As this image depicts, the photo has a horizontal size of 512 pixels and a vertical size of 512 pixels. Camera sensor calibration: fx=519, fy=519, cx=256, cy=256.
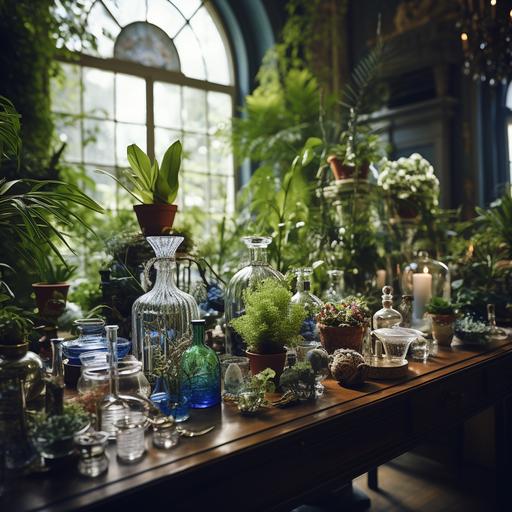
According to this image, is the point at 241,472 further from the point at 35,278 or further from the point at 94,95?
the point at 94,95

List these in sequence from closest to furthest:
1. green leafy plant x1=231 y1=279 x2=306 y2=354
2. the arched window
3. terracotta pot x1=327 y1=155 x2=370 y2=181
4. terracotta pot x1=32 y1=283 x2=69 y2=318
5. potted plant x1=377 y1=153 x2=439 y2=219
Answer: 1. green leafy plant x1=231 y1=279 x2=306 y2=354
2. terracotta pot x1=32 y1=283 x2=69 y2=318
3. terracotta pot x1=327 y1=155 x2=370 y2=181
4. potted plant x1=377 y1=153 x2=439 y2=219
5. the arched window

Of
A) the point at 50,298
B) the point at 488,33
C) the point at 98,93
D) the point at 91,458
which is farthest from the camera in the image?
the point at 98,93

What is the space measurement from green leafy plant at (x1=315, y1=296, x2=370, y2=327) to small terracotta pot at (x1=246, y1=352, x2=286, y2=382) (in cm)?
27

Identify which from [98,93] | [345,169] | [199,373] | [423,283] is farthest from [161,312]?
[98,93]

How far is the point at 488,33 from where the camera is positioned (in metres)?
2.80

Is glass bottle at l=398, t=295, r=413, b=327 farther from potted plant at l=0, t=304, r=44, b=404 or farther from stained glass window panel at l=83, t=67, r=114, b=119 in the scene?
stained glass window panel at l=83, t=67, r=114, b=119

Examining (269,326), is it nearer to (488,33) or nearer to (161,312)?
(161,312)

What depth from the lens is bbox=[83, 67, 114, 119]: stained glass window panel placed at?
12.6ft

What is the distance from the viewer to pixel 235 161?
4301mm

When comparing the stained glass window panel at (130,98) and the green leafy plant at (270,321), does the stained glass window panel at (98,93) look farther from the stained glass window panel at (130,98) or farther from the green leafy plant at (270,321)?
the green leafy plant at (270,321)

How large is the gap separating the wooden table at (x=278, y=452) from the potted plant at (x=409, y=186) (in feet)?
3.53

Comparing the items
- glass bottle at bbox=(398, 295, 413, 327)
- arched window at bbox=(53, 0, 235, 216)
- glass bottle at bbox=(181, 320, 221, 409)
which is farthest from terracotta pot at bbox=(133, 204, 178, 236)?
arched window at bbox=(53, 0, 235, 216)

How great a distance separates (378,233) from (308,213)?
386 mm

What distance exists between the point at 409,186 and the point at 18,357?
1.97 m
